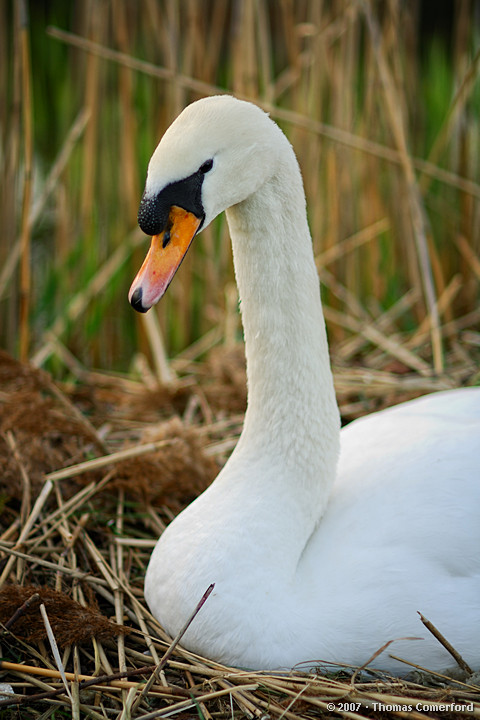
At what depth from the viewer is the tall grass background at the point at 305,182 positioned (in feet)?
12.0

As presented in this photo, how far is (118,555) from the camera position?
2529 mm

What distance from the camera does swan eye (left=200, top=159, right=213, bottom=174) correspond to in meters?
1.82

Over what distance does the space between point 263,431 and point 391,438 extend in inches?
16.1

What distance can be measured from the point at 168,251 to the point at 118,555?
111 centimetres

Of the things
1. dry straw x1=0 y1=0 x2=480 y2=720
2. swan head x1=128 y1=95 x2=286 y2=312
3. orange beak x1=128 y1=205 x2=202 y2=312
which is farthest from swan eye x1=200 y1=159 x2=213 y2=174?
dry straw x1=0 y1=0 x2=480 y2=720

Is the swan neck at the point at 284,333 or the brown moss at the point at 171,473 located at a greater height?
the swan neck at the point at 284,333

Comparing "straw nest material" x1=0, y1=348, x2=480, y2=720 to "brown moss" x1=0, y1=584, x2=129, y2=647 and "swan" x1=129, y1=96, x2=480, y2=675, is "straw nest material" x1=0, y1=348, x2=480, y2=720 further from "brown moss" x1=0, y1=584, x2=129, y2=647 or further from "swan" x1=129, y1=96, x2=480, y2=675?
"swan" x1=129, y1=96, x2=480, y2=675

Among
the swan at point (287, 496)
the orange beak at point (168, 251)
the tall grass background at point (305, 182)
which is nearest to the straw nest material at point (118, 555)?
the swan at point (287, 496)

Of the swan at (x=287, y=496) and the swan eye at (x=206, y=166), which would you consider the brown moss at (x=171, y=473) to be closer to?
the swan at (x=287, y=496)

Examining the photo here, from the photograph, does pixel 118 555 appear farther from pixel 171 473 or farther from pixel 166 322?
pixel 166 322

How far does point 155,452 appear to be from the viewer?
9.30 feet

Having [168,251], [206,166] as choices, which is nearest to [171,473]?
[168,251]

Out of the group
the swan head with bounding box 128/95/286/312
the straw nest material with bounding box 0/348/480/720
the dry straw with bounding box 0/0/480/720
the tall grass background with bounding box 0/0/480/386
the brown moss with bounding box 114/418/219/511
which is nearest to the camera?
the swan head with bounding box 128/95/286/312

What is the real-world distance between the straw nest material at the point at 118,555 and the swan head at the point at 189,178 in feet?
2.78
